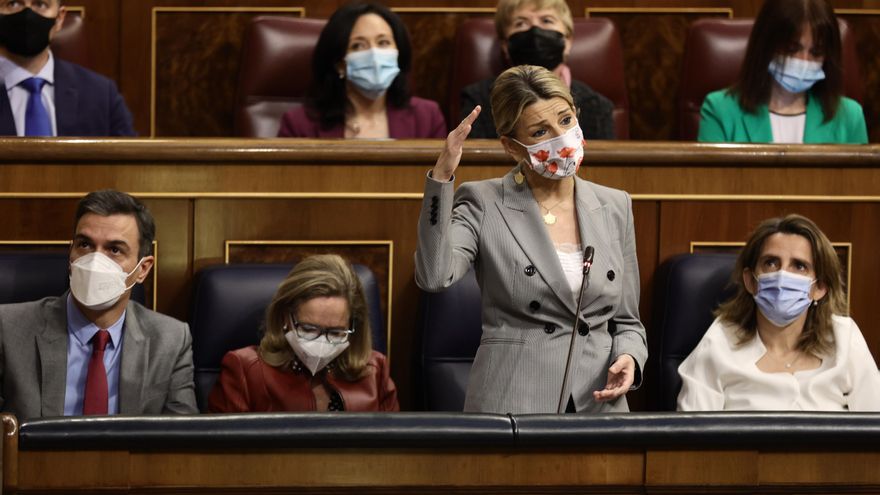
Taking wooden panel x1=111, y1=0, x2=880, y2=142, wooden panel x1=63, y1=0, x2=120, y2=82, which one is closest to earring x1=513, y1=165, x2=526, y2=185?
wooden panel x1=111, y1=0, x2=880, y2=142

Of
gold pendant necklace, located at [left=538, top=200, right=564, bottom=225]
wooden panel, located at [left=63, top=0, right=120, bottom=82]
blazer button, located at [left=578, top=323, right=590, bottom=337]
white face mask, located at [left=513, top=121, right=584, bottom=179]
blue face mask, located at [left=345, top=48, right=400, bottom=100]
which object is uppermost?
wooden panel, located at [left=63, top=0, right=120, bottom=82]

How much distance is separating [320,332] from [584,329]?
36 cm

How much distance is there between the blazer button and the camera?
133cm

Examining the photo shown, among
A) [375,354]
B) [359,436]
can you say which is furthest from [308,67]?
[359,436]

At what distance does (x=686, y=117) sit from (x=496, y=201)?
1.08 metres

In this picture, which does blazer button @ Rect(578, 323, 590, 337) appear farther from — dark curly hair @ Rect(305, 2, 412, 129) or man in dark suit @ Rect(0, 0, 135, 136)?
man in dark suit @ Rect(0, 0, 135, 136)

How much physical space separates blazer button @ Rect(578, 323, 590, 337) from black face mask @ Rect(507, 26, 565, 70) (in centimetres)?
83

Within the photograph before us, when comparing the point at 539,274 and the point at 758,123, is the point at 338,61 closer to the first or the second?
the point at 758,123

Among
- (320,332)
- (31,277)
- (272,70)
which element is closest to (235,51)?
(272,70)

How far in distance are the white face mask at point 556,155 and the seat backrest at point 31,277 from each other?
0.62 m

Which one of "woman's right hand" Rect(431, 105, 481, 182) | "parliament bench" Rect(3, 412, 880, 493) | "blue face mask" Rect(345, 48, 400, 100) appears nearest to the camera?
"parliament bench" Rect(3, 412, 880, 493)

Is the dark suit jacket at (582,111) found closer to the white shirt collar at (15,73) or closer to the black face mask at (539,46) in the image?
the black face mask at (539,46)

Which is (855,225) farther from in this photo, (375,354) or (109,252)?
(109,252)

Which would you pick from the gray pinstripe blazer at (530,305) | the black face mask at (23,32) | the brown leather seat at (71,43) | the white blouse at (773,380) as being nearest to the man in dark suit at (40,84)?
the black face mask at (23,32)
